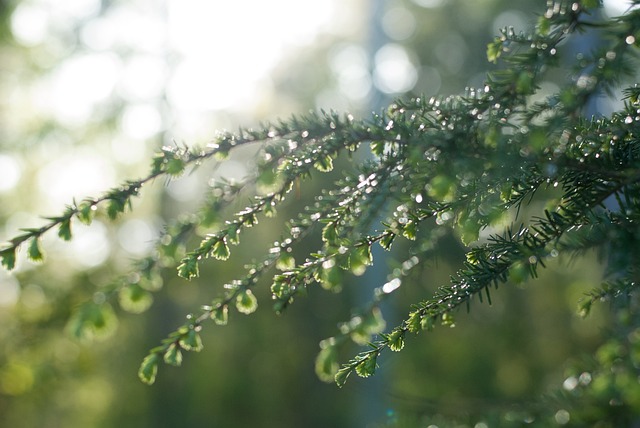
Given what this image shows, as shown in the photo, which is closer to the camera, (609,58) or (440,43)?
(609,58)

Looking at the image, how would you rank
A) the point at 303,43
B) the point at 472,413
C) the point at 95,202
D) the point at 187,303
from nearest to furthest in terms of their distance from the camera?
1. the point at 95,202
2. the point at 472,413
3. the point at 187,303
4. the point at 303,43

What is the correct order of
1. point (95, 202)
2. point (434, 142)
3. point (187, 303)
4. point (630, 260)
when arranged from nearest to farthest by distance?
point (630, 260) < point (434, 142) < point (95, 202) < point (187, 303)

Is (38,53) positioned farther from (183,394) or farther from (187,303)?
(183,394)

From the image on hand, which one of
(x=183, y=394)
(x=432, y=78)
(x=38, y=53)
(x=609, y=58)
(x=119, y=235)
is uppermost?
(x=609, y=58)

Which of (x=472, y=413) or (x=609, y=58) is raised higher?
(x=609, y=58)

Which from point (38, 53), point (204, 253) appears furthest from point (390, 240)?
point (38, 53)

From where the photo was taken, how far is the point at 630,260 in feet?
3.32

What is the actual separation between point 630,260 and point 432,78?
947 centimetres

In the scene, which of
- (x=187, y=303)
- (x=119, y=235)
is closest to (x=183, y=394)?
(x=187, y=303)

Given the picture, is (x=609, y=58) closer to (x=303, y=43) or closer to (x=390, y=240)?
(x=390, y=240)

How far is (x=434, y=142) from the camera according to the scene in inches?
44.9

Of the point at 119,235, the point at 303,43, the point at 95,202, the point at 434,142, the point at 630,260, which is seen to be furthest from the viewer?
the point at 303,43

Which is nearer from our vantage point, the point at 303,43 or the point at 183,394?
the point at 183,394

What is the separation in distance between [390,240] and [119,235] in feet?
21.4
